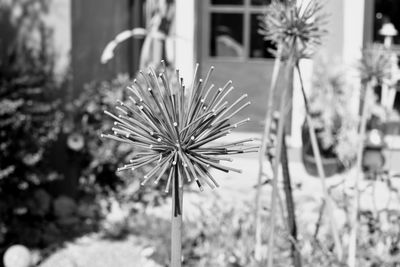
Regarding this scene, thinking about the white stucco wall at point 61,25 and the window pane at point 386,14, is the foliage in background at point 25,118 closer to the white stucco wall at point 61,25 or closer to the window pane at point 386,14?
the white stucco wall at point 61,25

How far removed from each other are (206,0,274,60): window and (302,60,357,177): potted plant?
127cm

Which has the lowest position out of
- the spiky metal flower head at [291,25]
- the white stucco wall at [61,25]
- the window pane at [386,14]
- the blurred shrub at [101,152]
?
the blurred shrub at [101,152]

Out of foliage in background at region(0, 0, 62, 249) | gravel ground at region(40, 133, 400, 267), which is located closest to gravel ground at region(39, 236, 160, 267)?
gravel ground at region(40, 133, 400, 267)

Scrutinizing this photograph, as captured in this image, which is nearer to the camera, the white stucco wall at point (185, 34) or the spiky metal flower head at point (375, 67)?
the spiky metal flower head at point (375, 67)

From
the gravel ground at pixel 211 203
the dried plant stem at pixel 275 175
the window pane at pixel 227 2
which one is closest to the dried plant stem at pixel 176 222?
the dried plant stem at pixel 275 175

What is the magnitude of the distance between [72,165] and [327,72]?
250cm

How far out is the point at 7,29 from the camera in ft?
17.1

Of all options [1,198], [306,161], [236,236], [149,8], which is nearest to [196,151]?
[236,236]

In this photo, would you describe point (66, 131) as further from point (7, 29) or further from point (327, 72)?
point (327, 72)

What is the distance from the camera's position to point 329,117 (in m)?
5.89

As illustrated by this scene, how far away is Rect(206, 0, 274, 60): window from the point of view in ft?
23.5

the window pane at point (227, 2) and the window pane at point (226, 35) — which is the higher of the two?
the window pane at point (227, 2)

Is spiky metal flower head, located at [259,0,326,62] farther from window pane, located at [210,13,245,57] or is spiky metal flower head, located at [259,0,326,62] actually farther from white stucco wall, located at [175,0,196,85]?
window pane, located at [210,13,245,57]

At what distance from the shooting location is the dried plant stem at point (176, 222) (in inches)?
51.8
